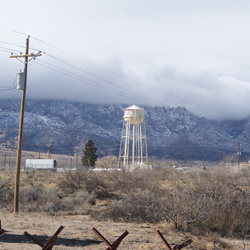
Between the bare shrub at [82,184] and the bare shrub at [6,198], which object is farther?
the bare shrub at [82,184]

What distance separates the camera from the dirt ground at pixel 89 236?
569 inches

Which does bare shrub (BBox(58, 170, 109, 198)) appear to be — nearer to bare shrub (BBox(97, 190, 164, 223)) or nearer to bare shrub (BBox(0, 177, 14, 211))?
bare shrub (BBox(0, 177, 14, 211))

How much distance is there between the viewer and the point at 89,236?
624 inches

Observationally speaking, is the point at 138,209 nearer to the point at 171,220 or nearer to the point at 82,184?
the point at 171,220

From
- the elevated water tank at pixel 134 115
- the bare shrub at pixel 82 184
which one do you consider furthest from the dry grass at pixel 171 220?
the elevated water tank at pixel 134 115

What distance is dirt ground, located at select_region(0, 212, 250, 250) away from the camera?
14453 mm

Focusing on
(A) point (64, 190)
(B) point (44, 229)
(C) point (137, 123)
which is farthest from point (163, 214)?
(C) point (137, 123)

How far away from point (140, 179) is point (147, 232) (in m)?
21.7

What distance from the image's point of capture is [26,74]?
25.7m

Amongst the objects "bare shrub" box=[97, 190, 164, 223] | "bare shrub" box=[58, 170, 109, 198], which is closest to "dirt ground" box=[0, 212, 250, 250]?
"bare shrub" box=[97, 190, 164, 223]

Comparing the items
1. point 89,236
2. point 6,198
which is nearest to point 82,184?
point 6,198

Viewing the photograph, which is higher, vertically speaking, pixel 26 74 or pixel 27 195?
pixel 26 74

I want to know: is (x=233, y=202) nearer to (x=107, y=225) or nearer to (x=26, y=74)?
(x=107, y=225)

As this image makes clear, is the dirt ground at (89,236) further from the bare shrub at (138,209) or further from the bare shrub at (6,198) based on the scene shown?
the bare shrub at (6,198)
